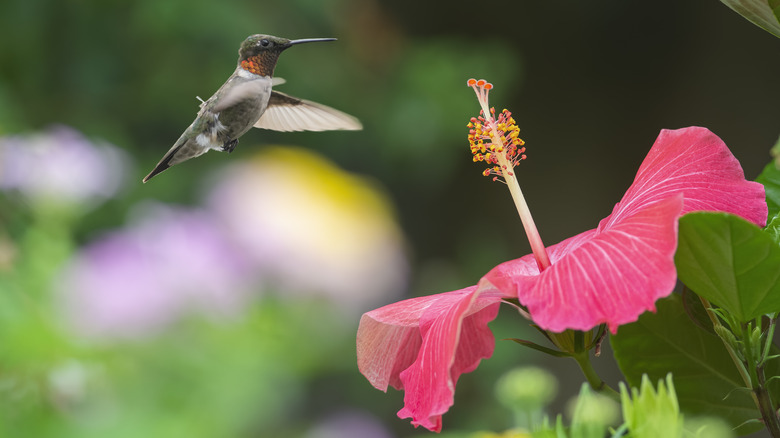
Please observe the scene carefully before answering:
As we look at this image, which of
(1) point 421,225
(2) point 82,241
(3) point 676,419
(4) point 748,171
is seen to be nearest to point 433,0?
(1) point 421,225

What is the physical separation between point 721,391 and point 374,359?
0.52ft

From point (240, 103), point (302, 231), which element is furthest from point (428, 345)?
point (302, 231)

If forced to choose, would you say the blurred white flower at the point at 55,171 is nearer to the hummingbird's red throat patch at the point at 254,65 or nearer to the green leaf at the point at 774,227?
the hummingbird's red throat patch at the point at 254,65

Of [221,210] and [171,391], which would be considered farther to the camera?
[221,210]

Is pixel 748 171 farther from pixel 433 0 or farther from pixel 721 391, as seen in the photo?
pixel 721 391

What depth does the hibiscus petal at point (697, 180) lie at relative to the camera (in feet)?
1.01

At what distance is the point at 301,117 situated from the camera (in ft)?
1.71

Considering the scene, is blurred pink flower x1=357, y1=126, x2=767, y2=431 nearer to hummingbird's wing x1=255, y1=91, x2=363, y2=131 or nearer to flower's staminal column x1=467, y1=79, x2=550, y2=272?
flower's staminal column x1=467, y1=79, x2=550, y2=272

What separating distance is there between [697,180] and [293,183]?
558mm

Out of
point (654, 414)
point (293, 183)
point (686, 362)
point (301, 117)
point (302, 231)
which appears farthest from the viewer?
point (293, 183)

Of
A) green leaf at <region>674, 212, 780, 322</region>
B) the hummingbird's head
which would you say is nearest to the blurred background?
the hummingbird's head

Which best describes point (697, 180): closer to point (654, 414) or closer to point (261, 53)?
point (654, 414)

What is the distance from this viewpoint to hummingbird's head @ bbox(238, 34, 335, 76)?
43 cm

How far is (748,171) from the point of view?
74.3 inches
